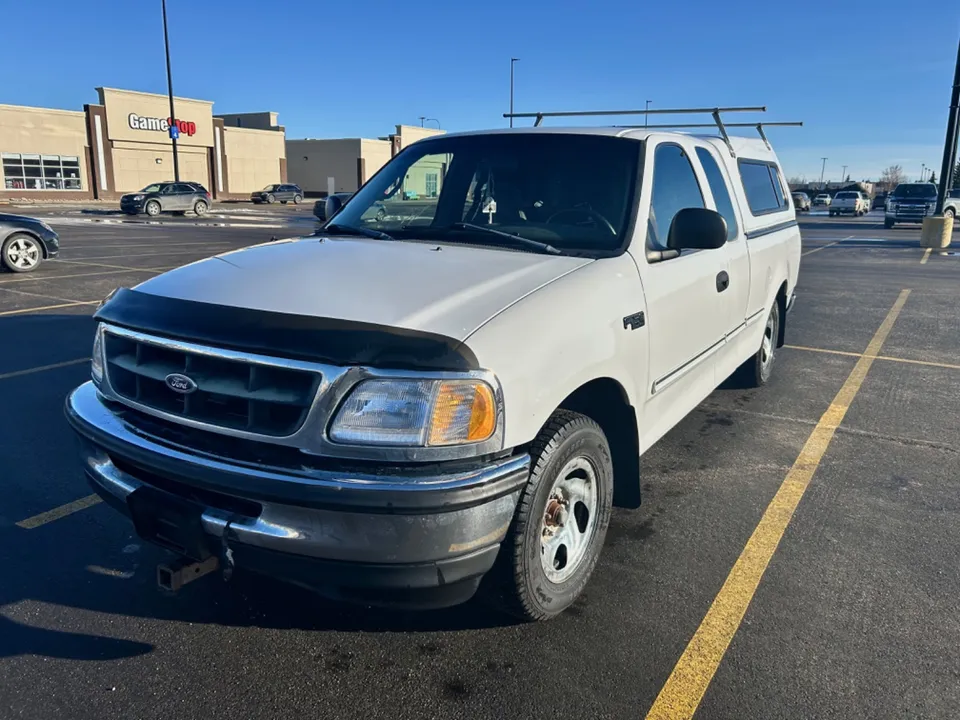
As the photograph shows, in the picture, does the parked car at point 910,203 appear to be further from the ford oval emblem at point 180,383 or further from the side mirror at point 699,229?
the ford oval emblem at point 180,383

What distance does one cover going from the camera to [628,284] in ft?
10.8

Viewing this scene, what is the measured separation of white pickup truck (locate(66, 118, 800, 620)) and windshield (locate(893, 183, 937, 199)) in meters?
33.3

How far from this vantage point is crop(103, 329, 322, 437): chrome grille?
2422mm

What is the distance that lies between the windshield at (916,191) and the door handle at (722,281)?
107ft

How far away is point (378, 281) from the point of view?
2906 millimetres

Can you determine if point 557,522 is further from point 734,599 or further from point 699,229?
point 699,229

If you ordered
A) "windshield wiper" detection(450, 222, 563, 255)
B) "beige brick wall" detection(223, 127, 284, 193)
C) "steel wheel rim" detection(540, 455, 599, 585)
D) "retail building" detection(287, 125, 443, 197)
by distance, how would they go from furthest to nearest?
"retail building" detection(287, 125, 443, 197) < "beige brick wall" detection(223, 127, 284, 193) < "windshield wiper" detection(450, 222, 563, 255) < "steel wheel rim" detection(540, 455, 599, 585)

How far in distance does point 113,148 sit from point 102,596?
173 feet

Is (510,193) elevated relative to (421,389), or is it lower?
elevated

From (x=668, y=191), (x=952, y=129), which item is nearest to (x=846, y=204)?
(x=952, y=129)

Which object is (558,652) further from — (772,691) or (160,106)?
(160,106)

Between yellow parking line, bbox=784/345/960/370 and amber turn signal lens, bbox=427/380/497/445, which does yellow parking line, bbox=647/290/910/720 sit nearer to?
amber turn signal lens, bbox=427/380/497/445

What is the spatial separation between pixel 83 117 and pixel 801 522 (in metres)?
53.1

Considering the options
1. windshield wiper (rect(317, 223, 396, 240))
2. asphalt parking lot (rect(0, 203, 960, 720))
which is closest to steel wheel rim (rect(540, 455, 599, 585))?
asphalt parking lot (rect(0, 203, 960, 720))
